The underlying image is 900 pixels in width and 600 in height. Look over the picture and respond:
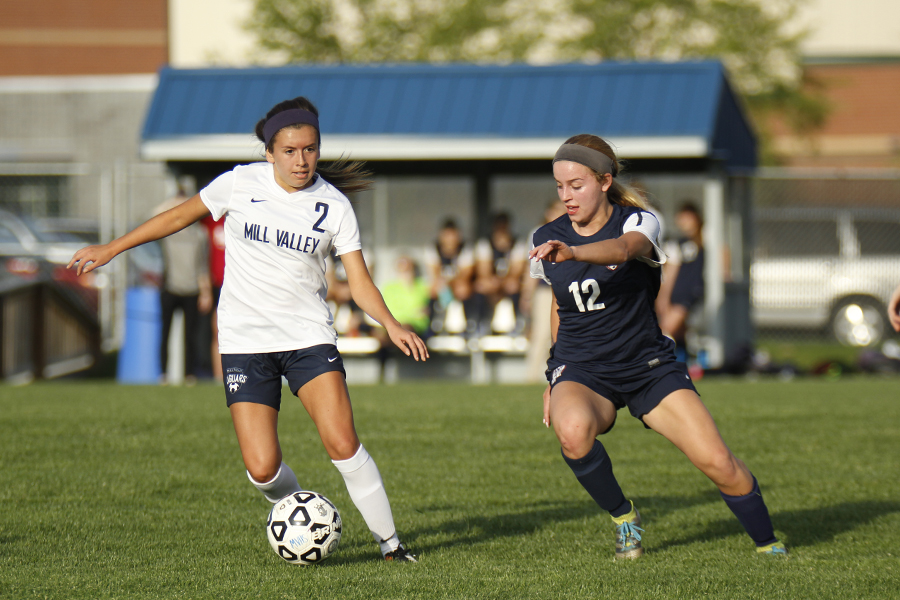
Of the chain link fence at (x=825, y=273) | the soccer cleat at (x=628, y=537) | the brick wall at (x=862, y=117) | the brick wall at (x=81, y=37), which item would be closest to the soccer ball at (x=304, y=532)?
the soccer cleat at (x=628, y=537)

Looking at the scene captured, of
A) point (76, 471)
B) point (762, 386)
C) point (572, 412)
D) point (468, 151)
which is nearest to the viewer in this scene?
point (572, 412)

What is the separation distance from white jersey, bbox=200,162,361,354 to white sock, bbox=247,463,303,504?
60 cm

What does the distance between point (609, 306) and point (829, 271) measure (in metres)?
14.4

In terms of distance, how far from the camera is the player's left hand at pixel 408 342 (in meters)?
4.52

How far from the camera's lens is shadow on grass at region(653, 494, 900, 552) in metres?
5.37

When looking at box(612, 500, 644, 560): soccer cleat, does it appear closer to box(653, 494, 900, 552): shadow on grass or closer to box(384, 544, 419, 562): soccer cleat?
box(653, 494, 900, 552): shadow on grass

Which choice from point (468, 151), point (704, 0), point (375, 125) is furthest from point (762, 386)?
point (704, 0)

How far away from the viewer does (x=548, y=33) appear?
2778cm

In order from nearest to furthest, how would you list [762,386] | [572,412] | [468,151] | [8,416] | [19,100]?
[572,412]
[8,416]
[762,386]
[468,151]
[19,100]

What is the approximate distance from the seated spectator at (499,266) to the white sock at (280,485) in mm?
9149

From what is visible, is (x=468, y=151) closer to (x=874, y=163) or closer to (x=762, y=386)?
(x=762, y=386)

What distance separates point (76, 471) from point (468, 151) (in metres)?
8.29

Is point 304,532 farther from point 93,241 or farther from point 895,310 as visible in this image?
point 93,241

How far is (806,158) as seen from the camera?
107 ft
